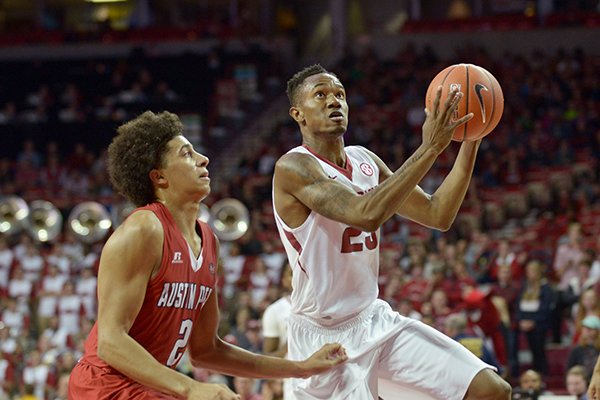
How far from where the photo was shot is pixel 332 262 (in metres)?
4.99

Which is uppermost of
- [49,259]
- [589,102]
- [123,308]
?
[123,308]

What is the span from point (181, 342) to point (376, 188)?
1048 mm

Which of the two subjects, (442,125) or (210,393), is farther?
(442,125)

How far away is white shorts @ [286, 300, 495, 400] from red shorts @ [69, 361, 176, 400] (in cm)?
118

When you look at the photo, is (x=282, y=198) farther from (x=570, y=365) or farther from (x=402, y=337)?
(x=570, y=365)

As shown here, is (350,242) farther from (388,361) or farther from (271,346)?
(271,346)

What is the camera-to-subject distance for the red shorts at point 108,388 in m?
3.95

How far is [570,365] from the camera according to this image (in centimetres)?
953

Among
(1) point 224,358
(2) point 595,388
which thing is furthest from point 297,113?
(2) point 595,388

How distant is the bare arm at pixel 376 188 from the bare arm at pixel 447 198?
1.76ft

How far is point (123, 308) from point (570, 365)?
6520 millimetres

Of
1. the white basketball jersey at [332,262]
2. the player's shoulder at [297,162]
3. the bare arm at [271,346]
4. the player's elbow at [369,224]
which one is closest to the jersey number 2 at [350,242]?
the white basketball jersey at [332,262]

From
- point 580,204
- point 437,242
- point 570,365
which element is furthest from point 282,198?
point 580,204

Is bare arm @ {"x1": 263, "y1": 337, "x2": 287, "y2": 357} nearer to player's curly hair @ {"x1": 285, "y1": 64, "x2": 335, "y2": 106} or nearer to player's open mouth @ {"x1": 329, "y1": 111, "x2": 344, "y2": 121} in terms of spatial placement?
player's curly hair @ {"x1": 285, "y1": 64, "x2": 335, "y2": 106}
